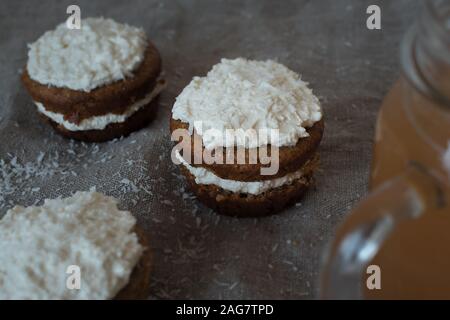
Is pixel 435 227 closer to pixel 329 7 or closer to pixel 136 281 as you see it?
pixel 136 281

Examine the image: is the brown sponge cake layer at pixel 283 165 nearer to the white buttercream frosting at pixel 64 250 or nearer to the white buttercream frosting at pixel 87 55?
the white buttercream frosting at pixel 64 250

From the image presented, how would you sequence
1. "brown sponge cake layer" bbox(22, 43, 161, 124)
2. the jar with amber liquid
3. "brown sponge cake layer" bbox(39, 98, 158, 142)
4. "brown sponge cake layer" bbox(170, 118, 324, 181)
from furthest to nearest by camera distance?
"brown sponge cake layer" bbox(39, 98, 158, 142)
"brown sponge cake layer" bbox(22, 43, 161, 124)
"brown sponge cake layer" bbox(170, 118, 324, 181)
the jar with amber liquid

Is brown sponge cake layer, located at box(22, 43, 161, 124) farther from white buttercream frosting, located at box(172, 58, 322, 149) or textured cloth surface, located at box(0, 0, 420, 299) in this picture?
white buttercream frosting, located at box(172, 58, 322, 149)

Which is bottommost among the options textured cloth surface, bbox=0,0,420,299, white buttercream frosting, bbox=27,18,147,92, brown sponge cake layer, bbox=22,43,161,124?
textured cloth surface, bbox=0,0,420,299

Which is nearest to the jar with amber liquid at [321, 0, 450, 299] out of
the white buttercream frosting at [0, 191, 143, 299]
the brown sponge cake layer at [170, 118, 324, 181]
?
the brown sponge cake layer at [170, 118, 324, 181]

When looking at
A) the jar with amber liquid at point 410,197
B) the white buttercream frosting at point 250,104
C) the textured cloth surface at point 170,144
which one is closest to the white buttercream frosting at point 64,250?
the textured cloth surface at point 170,144

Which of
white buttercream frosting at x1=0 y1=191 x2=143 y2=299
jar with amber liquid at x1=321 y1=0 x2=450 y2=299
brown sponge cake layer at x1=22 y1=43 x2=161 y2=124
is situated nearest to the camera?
jar with amber liquid at x1=321 y1=0 x2=450 y2=299

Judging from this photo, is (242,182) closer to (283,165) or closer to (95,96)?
(283,165)
